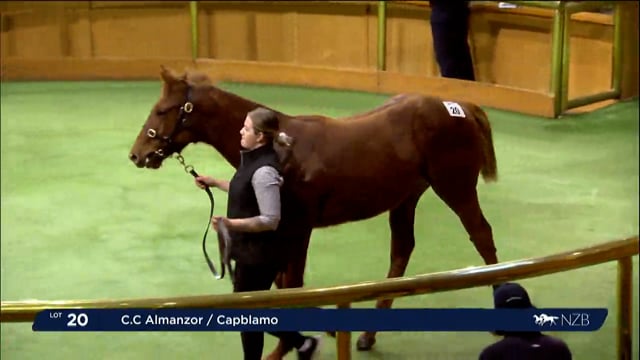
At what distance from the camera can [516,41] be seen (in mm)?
6684

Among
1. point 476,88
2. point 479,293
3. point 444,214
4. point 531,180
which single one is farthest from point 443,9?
point 531,180

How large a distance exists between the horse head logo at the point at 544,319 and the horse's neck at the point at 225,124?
1170mm

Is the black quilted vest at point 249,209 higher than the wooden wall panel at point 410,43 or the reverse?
the reverse

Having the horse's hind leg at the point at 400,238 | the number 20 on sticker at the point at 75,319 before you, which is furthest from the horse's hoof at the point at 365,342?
the number 20 on sticker at the point at 75,319

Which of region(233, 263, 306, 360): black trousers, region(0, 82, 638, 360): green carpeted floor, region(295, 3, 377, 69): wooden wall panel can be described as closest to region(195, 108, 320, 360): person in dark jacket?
region(233, 263, 306, 360): black trousers

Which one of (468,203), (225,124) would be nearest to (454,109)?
(468,203)

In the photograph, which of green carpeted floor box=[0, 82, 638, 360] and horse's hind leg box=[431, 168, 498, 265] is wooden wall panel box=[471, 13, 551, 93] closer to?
green carpeted floor box=[0, 82, 638, 360]

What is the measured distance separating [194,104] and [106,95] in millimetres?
6315

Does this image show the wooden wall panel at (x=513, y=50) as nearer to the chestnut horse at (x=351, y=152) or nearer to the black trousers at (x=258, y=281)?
the chestnut horse at (x=351, y=152)

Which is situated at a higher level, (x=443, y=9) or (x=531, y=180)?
(x=443, y=9)

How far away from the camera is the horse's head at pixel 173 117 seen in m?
3.96

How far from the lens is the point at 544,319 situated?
3367 millimetres

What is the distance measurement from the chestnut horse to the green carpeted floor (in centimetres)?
28

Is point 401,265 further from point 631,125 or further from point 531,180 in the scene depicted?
point 631,125
